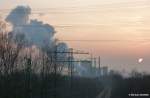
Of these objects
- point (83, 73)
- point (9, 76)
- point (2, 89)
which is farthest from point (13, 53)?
point (83, 73)

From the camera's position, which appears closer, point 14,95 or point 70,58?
point 14,95

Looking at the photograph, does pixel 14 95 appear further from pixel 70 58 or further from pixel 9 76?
pixel 70 58

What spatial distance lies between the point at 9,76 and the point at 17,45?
16.4 meters

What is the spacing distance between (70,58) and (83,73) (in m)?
55.2

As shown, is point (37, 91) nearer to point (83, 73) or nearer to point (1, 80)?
point (1, 80)

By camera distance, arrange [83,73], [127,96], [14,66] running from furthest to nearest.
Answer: [83,73]
[14,66]
[127,96]

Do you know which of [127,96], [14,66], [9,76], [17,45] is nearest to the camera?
[127,96]

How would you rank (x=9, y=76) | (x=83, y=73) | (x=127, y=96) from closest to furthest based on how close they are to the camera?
(x=127, y=96)
(x=9, y=76)
(x=83, y=73)

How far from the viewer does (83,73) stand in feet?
414

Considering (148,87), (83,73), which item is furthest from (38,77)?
(83,73)

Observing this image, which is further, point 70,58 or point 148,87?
point 70,58

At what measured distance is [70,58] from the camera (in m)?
71.1

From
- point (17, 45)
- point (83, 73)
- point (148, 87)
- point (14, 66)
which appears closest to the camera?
point (148, 87)

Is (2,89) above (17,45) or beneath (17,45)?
beneath
